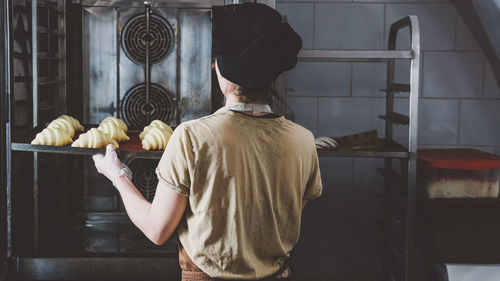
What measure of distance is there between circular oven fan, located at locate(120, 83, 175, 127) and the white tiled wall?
2.83ft

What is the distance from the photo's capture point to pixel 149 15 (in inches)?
125

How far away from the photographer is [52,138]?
2588 millimetres

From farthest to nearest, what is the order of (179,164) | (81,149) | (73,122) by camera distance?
1. (73,122)
2. (81,149)
3. (179,164)

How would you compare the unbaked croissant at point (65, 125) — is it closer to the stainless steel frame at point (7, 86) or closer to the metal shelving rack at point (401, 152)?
the stainless steel frame at point (7, 86)

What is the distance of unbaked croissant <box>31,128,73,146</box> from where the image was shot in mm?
2586

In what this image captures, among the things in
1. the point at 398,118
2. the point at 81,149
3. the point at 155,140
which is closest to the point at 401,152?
the point at 398,118

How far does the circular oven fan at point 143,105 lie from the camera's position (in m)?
3.29

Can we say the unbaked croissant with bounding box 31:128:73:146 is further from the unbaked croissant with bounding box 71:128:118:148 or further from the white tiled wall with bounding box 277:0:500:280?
the white tiled wall with bounding box 277:0:500:280

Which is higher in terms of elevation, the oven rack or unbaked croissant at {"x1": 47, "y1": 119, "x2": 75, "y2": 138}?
unbaked croissant at {"x1": 47, "y1": 119, "x2": 75, "y2": 138}

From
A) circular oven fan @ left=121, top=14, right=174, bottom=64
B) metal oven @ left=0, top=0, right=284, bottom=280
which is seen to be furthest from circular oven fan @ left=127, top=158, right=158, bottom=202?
circular oven fan @ left=121, top=14, right=174, bottom=64

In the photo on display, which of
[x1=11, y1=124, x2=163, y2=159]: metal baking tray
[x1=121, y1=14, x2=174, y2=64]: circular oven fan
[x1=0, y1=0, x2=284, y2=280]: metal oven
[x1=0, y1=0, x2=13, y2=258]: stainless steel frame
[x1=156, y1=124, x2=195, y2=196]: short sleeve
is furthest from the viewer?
[x1=121, y1=14, x2=174, y2=64]: circular oven fan

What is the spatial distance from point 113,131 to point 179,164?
122 centimetres

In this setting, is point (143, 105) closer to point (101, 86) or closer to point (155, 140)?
point (101, 86)

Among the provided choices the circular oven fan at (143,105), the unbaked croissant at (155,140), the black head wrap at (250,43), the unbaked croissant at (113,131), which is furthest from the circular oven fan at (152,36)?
the black head wrap at (250,43)
